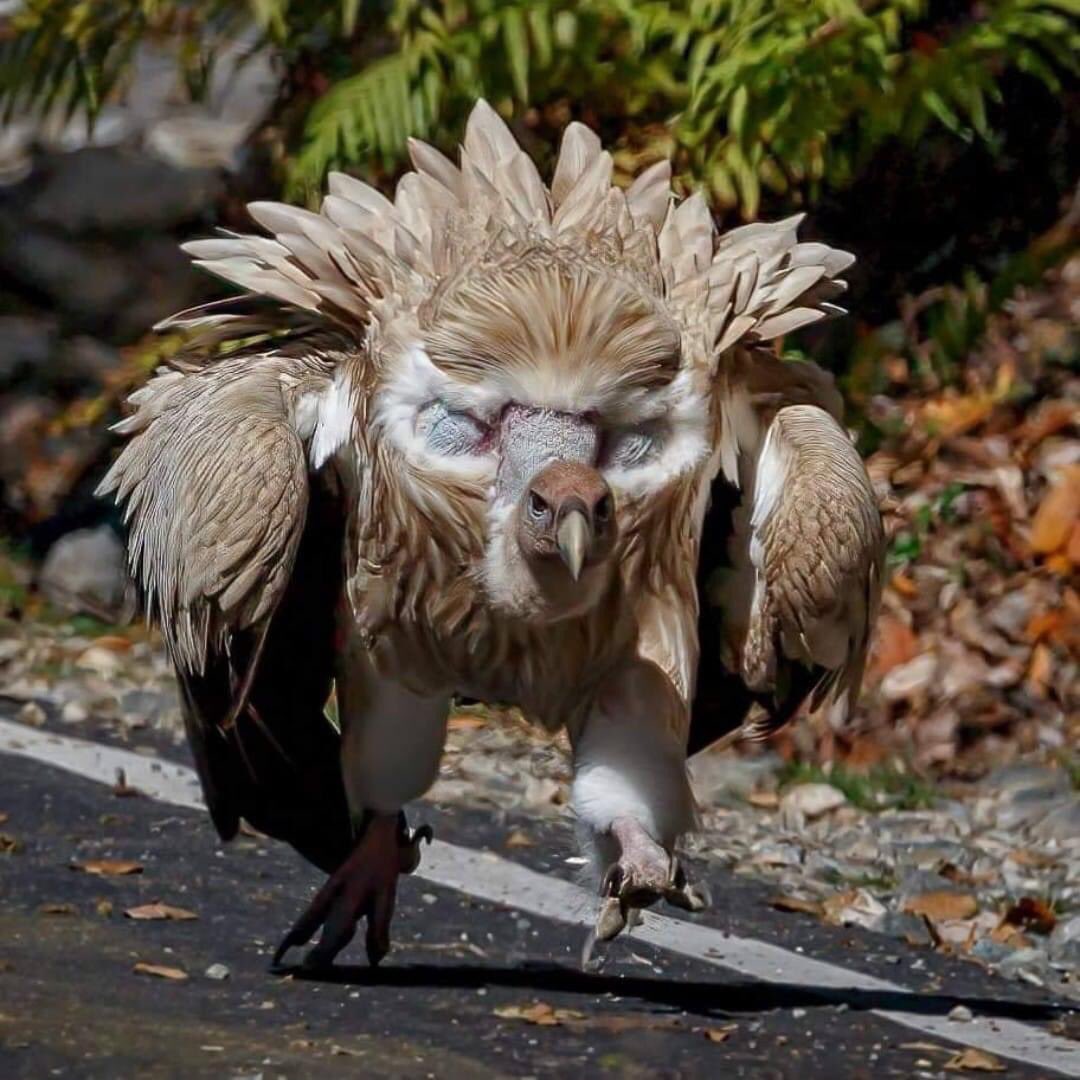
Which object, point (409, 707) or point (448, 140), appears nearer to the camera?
point (409, 707)

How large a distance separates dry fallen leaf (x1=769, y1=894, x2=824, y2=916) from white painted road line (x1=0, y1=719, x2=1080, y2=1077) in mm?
281

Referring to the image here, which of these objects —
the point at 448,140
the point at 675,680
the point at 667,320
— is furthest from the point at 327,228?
the point at 448,140

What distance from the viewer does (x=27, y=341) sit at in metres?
10.6

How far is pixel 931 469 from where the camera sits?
9.41 m

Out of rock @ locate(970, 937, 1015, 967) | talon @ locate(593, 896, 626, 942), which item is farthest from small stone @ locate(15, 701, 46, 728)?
talon @ locate(593, 896, 626, 942)

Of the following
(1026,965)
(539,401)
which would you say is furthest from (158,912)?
(1026,965)

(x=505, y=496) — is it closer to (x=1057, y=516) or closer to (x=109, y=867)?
(x=109, y=867)

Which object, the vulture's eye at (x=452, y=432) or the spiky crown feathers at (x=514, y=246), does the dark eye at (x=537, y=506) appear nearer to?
the vulture's eye at (x=452, y=432)

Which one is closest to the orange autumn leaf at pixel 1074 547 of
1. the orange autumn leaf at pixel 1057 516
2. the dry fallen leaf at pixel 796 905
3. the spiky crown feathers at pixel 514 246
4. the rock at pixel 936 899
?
the orange autumn leaf at pixel 1057 516

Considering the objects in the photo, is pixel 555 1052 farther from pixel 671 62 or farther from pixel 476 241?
pixel 671 62

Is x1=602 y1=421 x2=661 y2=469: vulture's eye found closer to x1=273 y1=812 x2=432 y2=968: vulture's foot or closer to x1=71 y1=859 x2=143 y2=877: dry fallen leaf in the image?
x1=273 y1=812 x2=432 y2=968: vulture's foot

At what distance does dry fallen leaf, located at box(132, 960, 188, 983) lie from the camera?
225 inches

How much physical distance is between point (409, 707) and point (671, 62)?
14.7ft

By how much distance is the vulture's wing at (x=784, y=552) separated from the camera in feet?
17.1
